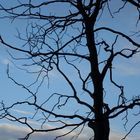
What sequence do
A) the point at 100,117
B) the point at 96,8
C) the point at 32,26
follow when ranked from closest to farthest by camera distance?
1. the point at 100,117
2. the point at 96,8
3. the point at 32,26

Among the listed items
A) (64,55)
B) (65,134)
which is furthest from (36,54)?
(65,134)

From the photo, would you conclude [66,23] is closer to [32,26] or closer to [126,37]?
[32,26]

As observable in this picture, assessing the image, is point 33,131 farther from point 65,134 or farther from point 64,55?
point 64,55

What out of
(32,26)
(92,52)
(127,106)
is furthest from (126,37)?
(32,26)

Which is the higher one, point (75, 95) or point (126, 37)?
point (126, 37)

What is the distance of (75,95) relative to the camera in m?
7.23

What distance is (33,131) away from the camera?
700 centimetres

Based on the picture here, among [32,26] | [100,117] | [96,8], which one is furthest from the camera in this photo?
[32,26]

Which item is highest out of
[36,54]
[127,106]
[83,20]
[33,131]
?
[83,20]

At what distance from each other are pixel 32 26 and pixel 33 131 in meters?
2.03

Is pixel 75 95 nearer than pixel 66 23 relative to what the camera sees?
Yes

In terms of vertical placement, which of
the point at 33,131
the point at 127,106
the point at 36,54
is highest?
the point at 36,54

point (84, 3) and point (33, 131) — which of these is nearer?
point (33, 131)

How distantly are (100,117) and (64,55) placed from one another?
1387 mm
